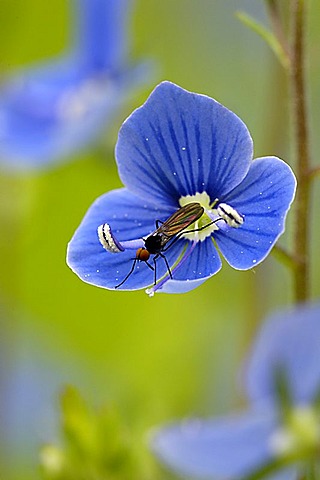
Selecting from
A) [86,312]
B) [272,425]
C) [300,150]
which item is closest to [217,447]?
[272,425]

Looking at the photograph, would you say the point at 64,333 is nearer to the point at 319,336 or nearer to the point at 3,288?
the point at 3,288

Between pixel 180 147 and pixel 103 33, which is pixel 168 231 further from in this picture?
pixel 103 33

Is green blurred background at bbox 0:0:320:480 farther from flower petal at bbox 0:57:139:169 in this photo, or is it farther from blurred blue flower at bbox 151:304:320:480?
blurred blue flower at bbox 151:304:320:480

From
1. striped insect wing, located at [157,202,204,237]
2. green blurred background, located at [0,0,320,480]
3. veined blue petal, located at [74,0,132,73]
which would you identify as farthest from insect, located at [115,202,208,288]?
veined blue petal, located at [74,0,132,73]

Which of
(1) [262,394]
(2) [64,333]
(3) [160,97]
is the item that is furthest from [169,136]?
(2) [64,333]

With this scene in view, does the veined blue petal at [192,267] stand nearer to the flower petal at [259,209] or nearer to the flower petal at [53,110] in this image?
the flower petal at [259,209]

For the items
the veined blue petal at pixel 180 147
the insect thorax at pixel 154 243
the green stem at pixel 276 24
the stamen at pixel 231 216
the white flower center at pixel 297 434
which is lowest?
the white flower center at pixel 297 434

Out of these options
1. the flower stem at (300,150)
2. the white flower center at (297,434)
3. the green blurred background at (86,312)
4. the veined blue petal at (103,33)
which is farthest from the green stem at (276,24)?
the veined blue petal at (103,33)
